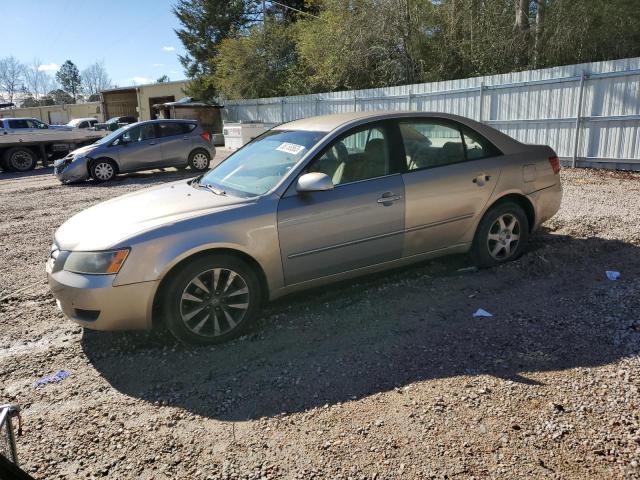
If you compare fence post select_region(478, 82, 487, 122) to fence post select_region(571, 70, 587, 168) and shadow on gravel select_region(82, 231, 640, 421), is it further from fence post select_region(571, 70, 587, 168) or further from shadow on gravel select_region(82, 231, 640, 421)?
shadow on gravel select_region(82, 231, 640, 421)

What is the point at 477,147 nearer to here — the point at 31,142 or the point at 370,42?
the point at 370,42

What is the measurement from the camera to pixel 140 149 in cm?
1366

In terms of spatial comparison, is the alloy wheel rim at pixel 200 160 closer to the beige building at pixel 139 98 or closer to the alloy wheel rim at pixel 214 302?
the alloy wheel rim at pixel 214 302

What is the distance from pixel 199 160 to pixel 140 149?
71.1 inches

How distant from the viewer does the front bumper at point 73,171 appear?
1299 cm

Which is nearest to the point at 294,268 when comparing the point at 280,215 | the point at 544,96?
the point at 280,215

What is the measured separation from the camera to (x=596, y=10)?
12.6 metres

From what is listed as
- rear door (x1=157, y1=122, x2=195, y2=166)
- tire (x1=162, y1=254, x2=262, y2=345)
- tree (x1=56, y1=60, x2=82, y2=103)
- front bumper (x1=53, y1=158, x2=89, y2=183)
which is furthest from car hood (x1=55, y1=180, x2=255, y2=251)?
tree (x1=56, y1=60, x2=82, y2=103)

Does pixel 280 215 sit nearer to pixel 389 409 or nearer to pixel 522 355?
pixel 389 409

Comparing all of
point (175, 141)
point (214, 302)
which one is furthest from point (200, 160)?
point (214, 302)

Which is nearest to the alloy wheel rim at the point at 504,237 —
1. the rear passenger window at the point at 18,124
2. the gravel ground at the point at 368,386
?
the gravel ground at the point at 368,386

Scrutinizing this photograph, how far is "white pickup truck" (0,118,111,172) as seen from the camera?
17438 mm

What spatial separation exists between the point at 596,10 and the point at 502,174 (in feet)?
34.8

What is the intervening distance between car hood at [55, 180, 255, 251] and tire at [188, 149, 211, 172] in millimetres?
10527
